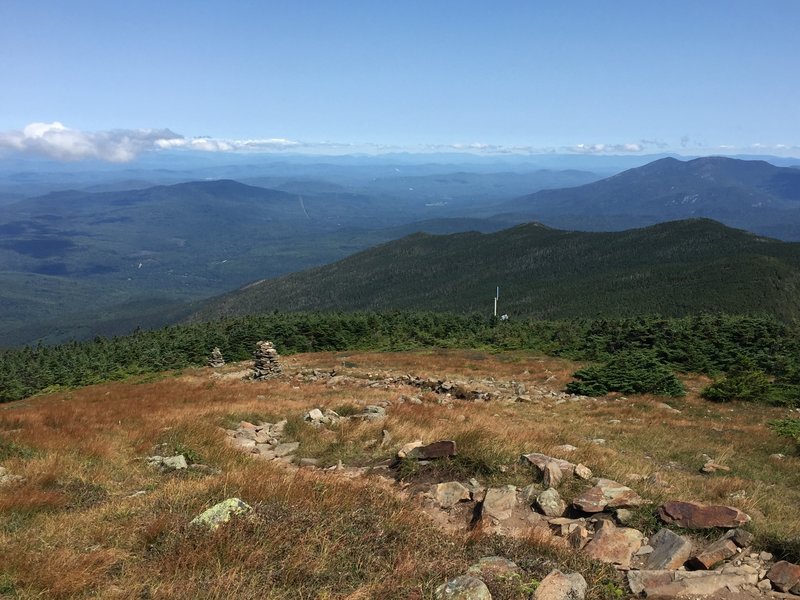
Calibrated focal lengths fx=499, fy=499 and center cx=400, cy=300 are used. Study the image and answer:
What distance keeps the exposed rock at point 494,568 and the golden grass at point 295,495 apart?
149 millimetres

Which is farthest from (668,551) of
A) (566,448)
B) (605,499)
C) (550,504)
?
(566,448)

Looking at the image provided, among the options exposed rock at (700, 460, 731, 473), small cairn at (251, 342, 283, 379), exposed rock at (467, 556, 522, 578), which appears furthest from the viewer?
small cairn at (251, 342, 283, 379)

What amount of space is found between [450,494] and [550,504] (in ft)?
4.96

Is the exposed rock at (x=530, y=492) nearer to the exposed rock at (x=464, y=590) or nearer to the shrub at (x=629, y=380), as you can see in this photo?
the exposed rock at (x=464, y=590)

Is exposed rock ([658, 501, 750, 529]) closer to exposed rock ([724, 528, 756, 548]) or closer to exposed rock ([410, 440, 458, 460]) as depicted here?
exposed rock ([724, 528, 756, 548])

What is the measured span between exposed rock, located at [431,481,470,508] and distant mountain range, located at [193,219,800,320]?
246 ft

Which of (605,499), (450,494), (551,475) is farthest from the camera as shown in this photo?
(551,475)

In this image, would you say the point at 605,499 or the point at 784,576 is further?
the point at 605,499

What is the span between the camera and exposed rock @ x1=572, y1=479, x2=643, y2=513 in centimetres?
720

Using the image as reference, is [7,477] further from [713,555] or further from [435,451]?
[713,555]

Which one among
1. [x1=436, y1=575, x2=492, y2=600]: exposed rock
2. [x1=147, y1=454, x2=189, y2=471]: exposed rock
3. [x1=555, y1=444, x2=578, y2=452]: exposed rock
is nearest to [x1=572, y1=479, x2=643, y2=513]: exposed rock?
[x1=555, y1=444, x2=578, y2=452]: exposed rock

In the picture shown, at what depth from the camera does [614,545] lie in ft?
20.3

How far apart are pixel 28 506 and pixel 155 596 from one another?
375cm

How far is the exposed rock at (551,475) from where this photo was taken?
8047 mm
